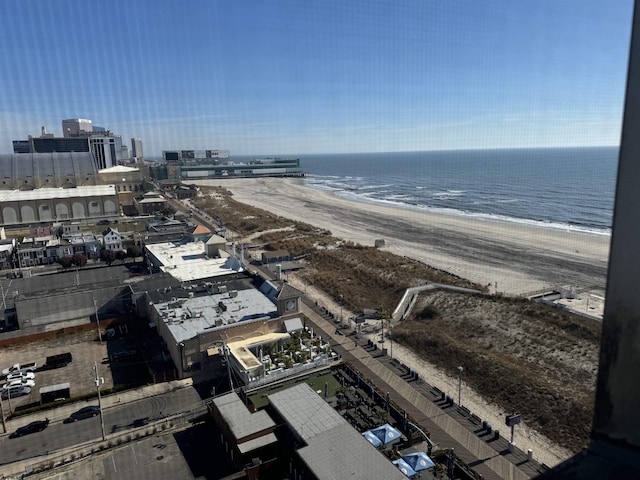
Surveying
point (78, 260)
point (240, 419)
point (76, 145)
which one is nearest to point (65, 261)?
point (78, 260)

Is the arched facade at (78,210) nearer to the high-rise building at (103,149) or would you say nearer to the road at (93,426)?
the road at (93,426)

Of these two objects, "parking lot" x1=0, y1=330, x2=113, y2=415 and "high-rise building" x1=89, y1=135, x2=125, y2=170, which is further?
"high-rise building" x1=89, y1=135, x2=125, y2=170

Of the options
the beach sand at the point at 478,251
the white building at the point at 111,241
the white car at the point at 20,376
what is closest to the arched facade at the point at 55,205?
the white building at the point at 111,241

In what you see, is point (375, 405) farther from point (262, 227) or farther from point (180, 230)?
point (262, 227)

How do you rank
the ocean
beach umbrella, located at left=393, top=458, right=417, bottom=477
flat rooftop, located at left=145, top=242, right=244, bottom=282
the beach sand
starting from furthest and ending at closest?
the ocean, flat rooftop, located at left=145, top=242, right=244, bottom=282, the beach sand, beach umbrella, located at left=393, top=458, right=417, bottom=477

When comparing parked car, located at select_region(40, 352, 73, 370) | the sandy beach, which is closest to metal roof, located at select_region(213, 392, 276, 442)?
parked car, located at select_region(40, 352, 73, 370)

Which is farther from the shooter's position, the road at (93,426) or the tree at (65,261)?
the tree at (65,261)

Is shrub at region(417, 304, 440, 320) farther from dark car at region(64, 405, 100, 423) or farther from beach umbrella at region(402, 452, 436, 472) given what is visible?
dark car at region(64, 405, 100, 423)
